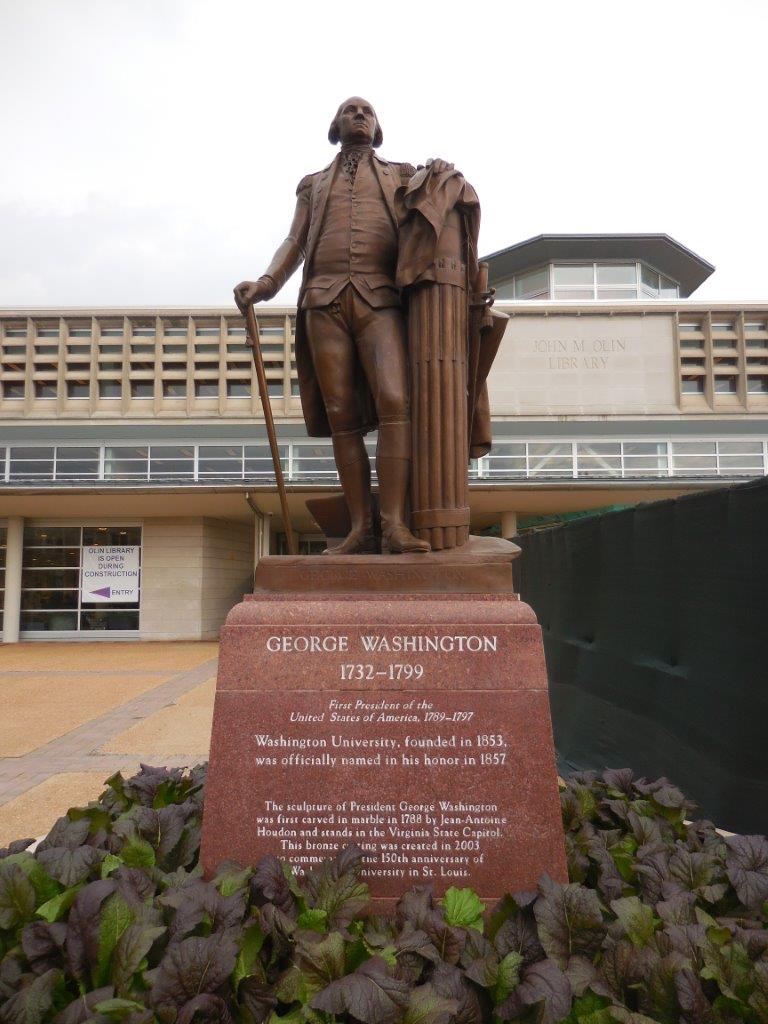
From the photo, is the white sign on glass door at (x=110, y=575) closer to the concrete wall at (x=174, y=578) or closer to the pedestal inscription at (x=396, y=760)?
the concrete wall at (x=174, y=578)

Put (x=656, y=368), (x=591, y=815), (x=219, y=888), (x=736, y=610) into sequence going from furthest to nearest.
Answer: (x=656, y=368), (x=736, y=610), (x=591, y=815), (x=219, y=888)

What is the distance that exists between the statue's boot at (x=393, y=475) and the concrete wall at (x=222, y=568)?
58.7ft

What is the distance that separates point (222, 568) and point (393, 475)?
19.1 m

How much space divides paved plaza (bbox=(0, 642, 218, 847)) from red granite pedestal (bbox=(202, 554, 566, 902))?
2336 mm

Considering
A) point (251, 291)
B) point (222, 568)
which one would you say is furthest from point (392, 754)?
point (222, 568)

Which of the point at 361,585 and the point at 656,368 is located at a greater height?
the point at 656,368

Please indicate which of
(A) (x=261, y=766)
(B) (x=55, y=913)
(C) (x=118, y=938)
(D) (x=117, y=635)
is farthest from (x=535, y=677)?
(D) (x=117, y=635)

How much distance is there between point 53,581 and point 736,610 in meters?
20.8

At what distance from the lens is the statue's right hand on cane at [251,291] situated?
346cm

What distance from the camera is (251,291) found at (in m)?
3.48

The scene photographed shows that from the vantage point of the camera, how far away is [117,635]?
66.7ft

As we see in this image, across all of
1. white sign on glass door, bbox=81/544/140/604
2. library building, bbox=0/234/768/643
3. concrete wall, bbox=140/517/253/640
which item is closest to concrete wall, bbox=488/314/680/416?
library building, bbox=0/234/768/643

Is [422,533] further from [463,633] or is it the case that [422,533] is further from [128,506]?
[128,506]

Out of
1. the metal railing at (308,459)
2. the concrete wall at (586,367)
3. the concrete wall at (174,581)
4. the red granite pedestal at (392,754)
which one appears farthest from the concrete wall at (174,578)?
the red granite pedestal at (392,754)
